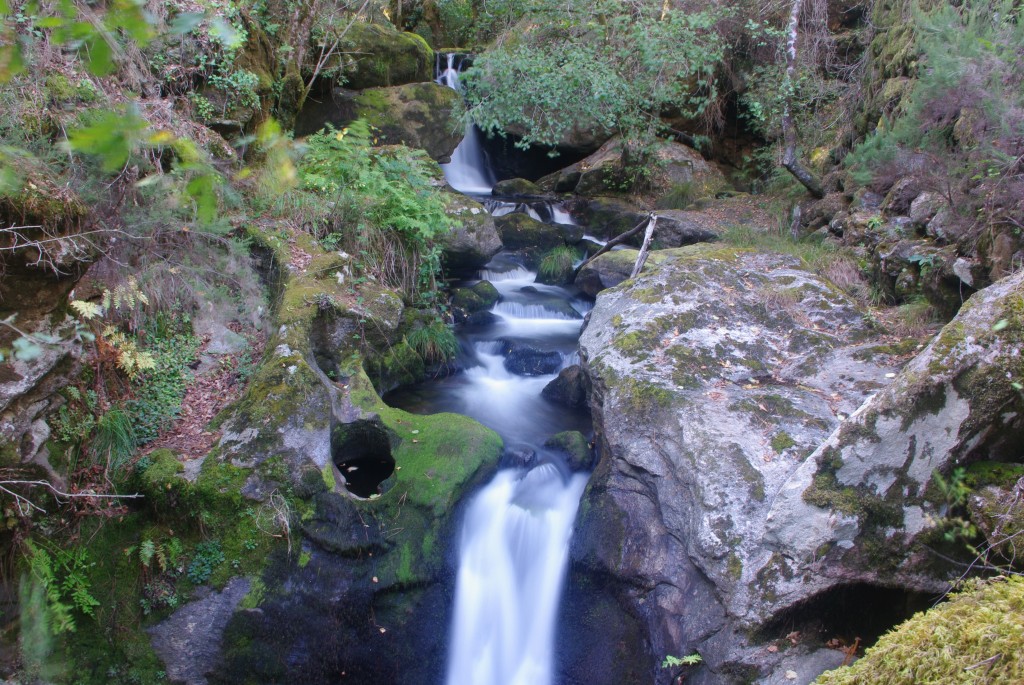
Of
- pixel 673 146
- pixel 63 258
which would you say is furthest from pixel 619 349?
pixel 673 146

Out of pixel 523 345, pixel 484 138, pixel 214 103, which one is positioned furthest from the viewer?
pixel 484 138

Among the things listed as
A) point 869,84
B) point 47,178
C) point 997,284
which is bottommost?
point 47,178

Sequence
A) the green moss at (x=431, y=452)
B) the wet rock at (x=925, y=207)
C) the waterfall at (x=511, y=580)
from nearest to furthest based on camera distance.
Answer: the waterfall at (x=511, y=580)
the green moss at (x=431, y=452)
the wet rock at (x=925, y=207)

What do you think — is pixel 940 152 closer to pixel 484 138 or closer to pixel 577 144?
pixel 577 144

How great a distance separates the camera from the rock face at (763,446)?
12.7 feet

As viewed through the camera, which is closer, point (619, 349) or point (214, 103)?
point (619, 349)

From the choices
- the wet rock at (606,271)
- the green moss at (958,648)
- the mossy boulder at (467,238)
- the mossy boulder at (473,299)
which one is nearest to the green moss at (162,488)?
the green moss at (958,648)

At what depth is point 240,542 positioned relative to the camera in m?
5.00

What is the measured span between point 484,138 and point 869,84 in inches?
337

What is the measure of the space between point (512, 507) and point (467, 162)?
10.7 meters

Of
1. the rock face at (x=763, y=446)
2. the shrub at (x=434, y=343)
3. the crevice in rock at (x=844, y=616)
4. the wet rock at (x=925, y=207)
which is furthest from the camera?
the shrub at (x=434, y=343)

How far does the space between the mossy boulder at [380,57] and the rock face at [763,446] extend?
8397mm

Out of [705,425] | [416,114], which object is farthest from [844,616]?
[416,114]

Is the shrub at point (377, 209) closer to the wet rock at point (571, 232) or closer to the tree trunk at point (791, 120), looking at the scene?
the wet rock at point (571, 232)
